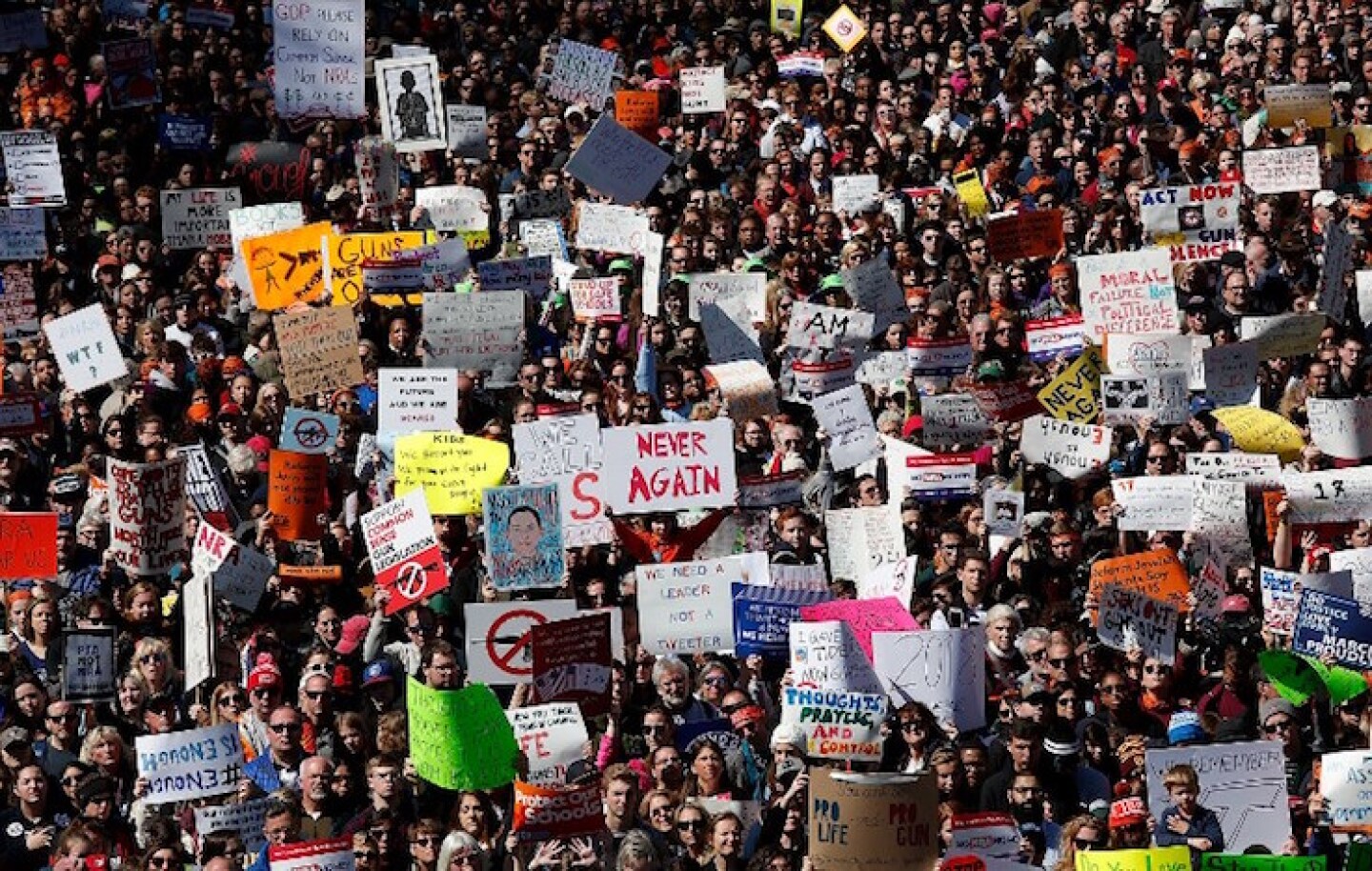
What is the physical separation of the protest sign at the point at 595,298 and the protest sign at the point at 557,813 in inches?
221

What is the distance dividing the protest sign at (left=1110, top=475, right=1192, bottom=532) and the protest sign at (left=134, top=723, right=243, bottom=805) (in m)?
4.49

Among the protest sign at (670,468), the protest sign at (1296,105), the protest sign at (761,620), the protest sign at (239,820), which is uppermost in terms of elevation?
the protest sign at (1296,105)

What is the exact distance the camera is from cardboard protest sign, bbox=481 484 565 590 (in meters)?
14.8

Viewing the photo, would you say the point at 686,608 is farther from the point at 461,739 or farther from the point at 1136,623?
the point at 1136,623

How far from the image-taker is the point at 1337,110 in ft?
64.5

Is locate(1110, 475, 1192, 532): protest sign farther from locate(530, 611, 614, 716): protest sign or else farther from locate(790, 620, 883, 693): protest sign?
locate(530, 611, 614, 716): protest sign

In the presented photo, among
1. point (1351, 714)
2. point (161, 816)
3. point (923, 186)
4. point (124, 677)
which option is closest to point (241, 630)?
point (124, 677)

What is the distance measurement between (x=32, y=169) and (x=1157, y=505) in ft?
25.4

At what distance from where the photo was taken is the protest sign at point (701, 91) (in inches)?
814

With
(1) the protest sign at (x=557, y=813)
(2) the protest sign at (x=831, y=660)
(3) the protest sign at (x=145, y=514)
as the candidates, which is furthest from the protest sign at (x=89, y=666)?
(2) the protest sign at (x=831, y=660)

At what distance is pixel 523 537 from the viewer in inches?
586

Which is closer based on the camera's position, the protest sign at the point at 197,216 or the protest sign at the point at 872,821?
the protest sign at the point at 872,821

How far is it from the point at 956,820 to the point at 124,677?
3.91m

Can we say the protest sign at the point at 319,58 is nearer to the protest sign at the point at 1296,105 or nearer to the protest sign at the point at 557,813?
the protest sign at the point at 1296,105
